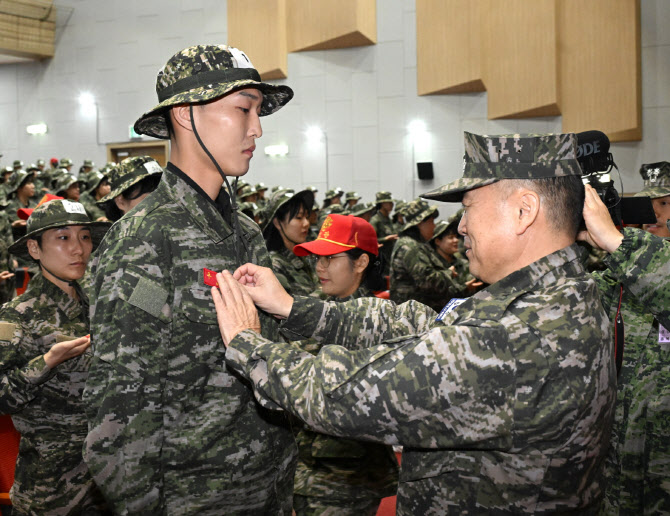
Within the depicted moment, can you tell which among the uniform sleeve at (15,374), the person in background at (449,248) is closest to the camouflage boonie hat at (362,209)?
the person in background at (449,248)

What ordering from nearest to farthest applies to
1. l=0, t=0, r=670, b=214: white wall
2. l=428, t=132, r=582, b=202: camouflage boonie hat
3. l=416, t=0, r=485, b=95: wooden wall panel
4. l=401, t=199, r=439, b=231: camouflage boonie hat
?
l=428, t=132, r=582, b=202: camouflage boonie hat < l=401, t=199, r=439, b=231: camouflage boonie hat < l=0, t=0, r=670, b=214: white wall < l=416, t=0, r=485, b=95: wooden wall panel

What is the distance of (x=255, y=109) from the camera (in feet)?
6.34

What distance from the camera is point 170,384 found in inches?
65.7

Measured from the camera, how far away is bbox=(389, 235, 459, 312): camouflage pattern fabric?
631 cm

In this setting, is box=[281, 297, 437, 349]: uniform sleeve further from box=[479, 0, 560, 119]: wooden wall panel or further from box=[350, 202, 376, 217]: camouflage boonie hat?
box=[479, 0, 560, 119]: wooden wall panel

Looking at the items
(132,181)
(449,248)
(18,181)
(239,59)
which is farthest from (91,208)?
(239,59)

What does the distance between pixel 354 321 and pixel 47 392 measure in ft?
5.17

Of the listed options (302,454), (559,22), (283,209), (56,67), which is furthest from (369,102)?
(302,454)

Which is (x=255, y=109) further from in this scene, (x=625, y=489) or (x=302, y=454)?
(x=625, y=489)

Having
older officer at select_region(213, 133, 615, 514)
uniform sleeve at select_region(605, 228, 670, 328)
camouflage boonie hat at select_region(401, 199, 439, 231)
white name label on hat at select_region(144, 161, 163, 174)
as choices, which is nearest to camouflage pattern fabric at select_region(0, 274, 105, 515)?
white name label on hat at select_region(144, 161, 163, 174)

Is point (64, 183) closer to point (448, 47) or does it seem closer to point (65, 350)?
point (448, 47)

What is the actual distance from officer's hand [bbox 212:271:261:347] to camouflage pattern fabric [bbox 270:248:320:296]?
8.82 feet

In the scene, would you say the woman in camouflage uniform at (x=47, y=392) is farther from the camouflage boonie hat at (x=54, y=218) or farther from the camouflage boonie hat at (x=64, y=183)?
the camouflage boonie hat at (x=64, y=183)

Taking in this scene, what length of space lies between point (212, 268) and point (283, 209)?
320 centimetres
